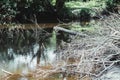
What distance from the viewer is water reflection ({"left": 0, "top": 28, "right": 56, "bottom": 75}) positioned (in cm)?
834

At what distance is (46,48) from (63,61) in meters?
2.46

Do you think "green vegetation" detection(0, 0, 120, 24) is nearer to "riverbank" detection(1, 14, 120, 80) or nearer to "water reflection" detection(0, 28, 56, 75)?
"water reflection" detection(0, 28, 56, 75)

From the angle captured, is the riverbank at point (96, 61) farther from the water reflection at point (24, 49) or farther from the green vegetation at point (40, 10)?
the green vegetation at point (40, 10)

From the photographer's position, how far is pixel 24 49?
10.4 m

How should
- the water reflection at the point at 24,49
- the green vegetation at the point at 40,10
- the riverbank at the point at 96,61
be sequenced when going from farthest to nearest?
the green vegetation at the point at 40,10, the water reflection at the point at 24,49, the riverbank at the point at 96,61

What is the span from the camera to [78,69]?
6727 mm

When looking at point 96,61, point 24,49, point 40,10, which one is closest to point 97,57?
point 96,61

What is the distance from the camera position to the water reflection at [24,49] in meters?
8.34

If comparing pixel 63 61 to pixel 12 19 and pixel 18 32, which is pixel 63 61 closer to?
pixel 18 32

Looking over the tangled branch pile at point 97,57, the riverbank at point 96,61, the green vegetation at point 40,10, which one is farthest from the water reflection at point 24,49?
the green vegetation at point 40,10

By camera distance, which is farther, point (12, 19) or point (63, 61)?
point (12, 19)

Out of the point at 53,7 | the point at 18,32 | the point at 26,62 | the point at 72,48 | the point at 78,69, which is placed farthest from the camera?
the point at 53,7

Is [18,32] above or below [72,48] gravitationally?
below

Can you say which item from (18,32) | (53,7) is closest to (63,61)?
(18,32)
